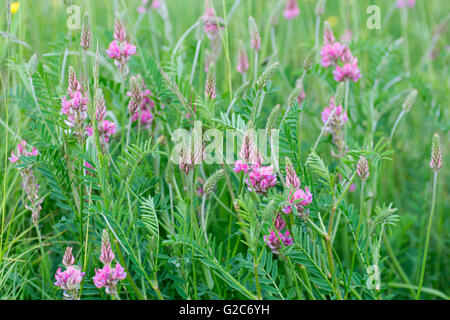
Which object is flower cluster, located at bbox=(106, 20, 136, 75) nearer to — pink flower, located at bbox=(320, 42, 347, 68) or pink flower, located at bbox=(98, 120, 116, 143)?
pink flower, located at bbox=(98, 120, 116, 143)

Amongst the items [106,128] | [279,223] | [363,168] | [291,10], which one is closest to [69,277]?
[106,128]

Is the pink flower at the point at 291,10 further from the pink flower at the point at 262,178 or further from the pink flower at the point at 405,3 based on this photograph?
the pink flower at the point at 262,178

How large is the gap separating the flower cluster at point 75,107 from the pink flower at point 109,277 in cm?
24

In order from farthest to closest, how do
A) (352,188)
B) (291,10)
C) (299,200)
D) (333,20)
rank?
(333,20)
(291,10)
(352,188)
(299,200)

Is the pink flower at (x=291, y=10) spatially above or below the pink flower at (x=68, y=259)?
above

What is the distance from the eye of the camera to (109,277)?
0.88 meters

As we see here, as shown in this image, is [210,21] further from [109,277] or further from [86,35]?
[109,277]

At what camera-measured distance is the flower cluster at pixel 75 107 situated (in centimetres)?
89

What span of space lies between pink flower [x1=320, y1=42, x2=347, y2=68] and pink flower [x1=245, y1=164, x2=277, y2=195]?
0.43m

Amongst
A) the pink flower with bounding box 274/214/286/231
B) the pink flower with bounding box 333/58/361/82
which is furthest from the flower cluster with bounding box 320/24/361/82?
the pink flower with bounding box 274/214/286/231

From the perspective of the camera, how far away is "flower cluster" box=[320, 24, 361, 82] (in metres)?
1.15

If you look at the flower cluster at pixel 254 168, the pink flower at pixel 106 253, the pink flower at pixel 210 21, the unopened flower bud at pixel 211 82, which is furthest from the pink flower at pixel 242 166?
the pink flower at pixel 210 21

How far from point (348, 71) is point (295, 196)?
0.43 meters
